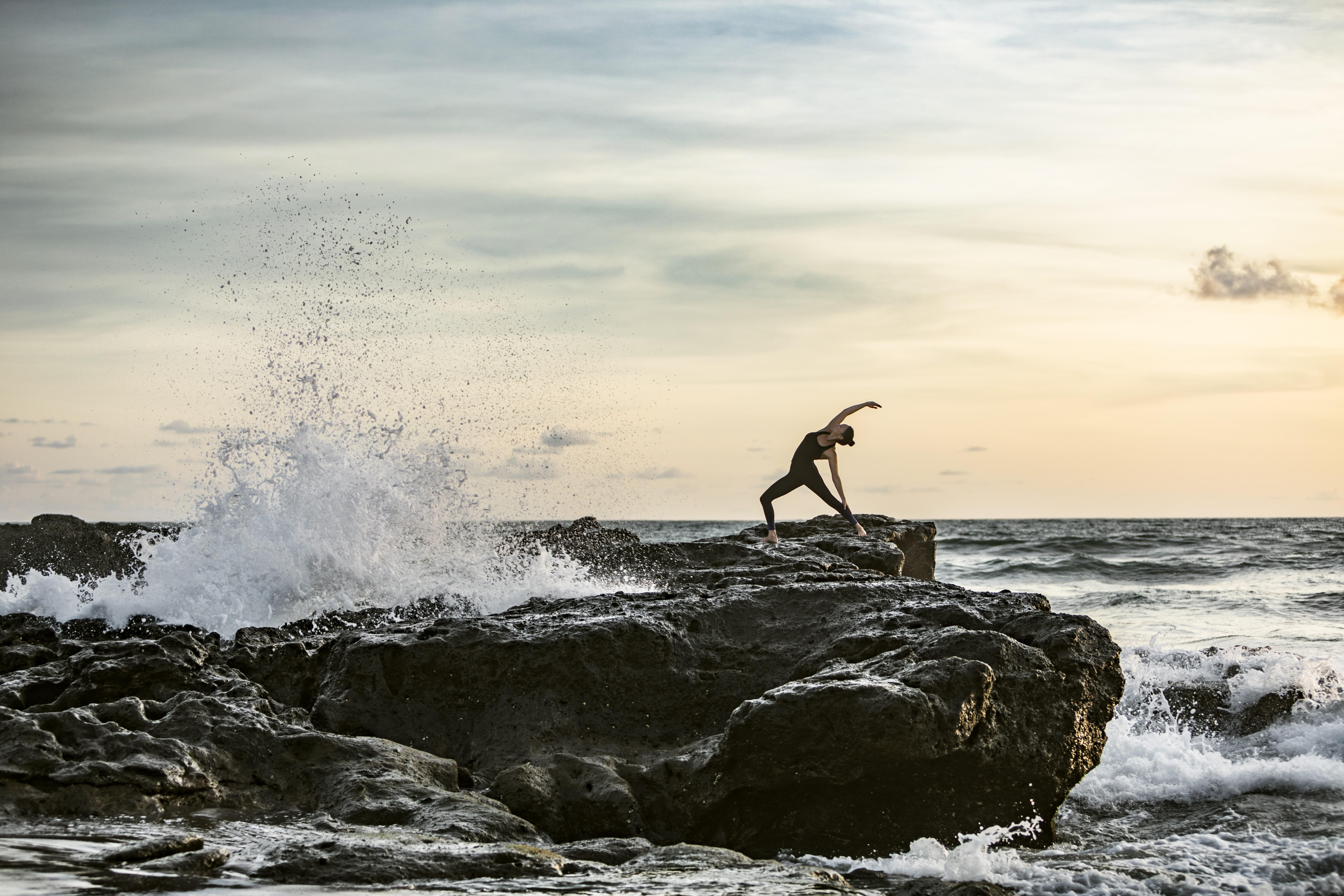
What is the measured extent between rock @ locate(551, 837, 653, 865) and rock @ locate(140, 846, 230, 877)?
3.60ft

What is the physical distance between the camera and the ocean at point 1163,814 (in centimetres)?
323

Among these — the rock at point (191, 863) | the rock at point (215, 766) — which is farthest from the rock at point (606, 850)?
the rock at point (191, 863)

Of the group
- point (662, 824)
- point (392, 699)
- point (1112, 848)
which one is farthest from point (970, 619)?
point (392, 699)

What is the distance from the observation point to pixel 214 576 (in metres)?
8.45

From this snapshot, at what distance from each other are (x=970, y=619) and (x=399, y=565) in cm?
513

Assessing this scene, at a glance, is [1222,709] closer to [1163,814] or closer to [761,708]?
[1163,814]

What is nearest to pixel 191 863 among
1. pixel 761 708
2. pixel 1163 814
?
pixel 761 708

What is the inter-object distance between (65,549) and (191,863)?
10410 mm

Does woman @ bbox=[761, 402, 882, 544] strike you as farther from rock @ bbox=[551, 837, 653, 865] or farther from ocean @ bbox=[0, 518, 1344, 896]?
rock @ bbox=[551, 837, 653, 865]

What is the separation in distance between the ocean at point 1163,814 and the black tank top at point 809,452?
3.62 m

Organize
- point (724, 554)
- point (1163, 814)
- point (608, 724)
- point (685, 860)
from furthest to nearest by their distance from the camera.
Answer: point (724, 554) → point (1163, 814) → point (608, 724) → point (685, 860)

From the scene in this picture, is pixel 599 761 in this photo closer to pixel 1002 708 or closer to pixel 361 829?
pixel 361 829

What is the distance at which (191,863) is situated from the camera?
3.08 metres

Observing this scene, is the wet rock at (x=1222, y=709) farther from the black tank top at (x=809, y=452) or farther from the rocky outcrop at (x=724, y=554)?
the black tank top at (x=809, y=452)
